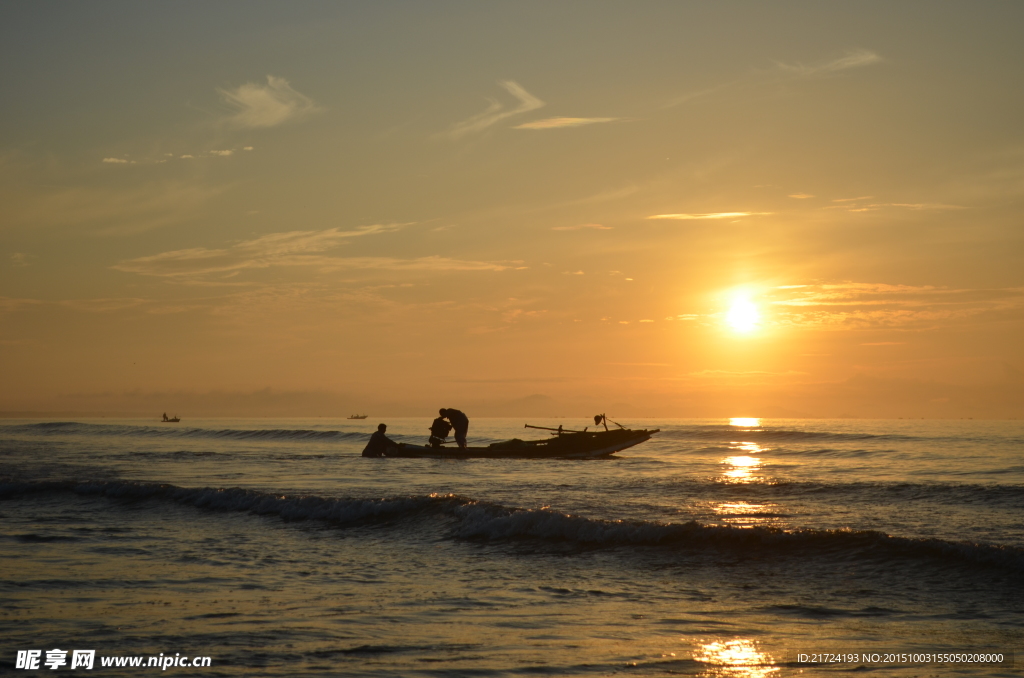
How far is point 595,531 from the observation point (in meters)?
16.3

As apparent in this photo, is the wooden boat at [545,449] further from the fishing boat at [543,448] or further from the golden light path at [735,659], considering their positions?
the golden light path at [735,659]

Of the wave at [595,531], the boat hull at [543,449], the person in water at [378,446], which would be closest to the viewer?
the wave at [595,531]

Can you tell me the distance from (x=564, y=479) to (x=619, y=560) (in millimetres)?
17323

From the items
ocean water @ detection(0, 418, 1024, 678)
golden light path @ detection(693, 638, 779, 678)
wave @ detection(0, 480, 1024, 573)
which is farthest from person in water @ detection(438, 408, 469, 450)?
golden light path @ detection(693, 638, 779, 678)

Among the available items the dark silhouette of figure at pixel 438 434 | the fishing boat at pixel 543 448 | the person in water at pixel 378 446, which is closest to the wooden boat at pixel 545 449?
the fishing boat at pixel 543 448

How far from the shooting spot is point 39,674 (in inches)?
308

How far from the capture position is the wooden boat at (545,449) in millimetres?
43281

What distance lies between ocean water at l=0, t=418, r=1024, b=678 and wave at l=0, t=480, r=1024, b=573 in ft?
0.18

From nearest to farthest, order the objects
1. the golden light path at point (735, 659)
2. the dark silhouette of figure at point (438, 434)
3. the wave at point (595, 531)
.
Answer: the golden light path at point (735, 659)
the wave at point (595, 531)
the dark silhouette of figure at point (438, 434)

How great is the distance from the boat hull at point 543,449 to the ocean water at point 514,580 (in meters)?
15.9

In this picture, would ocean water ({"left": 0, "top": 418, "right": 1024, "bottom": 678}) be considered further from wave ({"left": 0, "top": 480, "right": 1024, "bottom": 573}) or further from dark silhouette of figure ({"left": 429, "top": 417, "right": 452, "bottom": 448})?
dark silhouette of figure ({"left": 429, "top": 417, "right": 452, "bottom": 448})

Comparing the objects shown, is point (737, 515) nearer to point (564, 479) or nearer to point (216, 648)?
point (564, 479)

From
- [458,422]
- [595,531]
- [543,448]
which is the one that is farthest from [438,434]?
[595,531]

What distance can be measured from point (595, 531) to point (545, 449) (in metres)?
27.8
